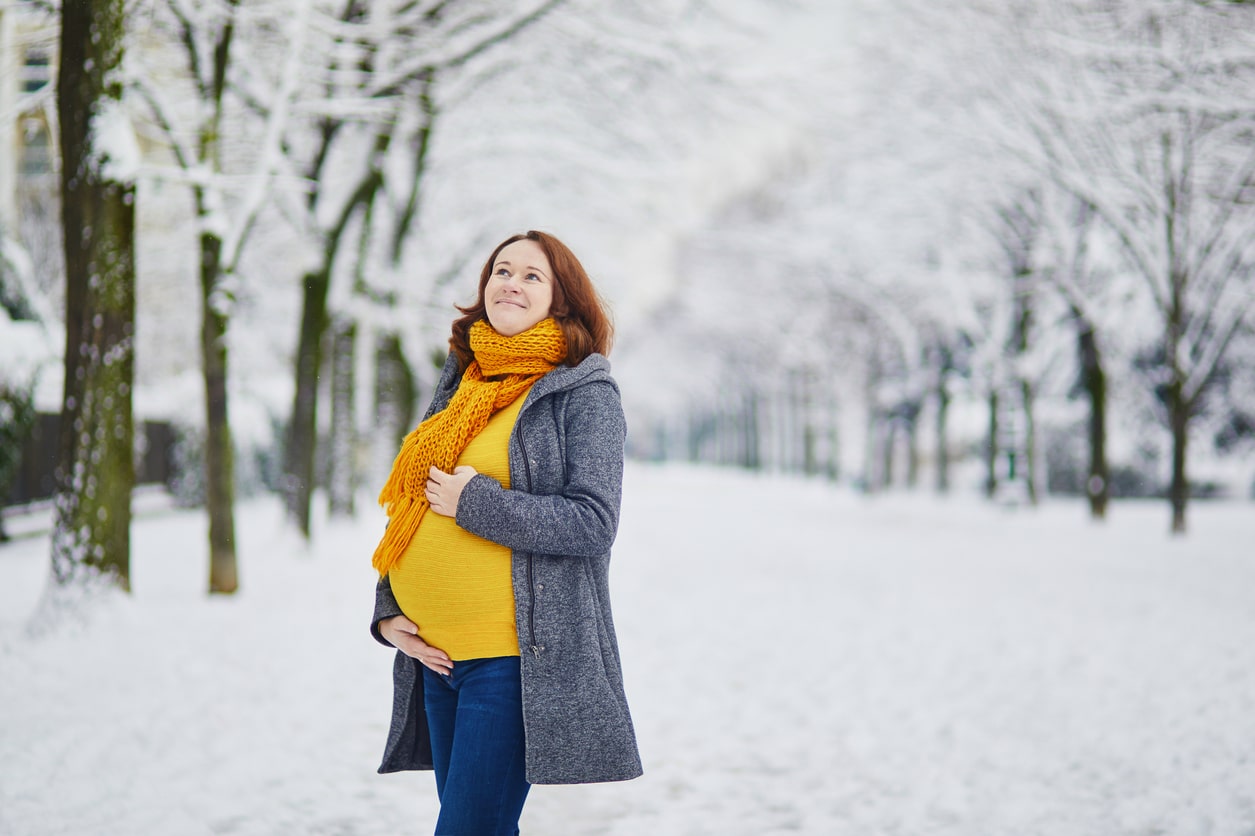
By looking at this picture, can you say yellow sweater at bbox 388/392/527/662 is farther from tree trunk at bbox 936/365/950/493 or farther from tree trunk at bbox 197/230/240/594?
tree trunk at bbox 936/365/950/493

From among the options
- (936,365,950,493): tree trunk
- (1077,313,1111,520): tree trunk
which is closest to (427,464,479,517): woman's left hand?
(1077,313,1111,520): tree trunk

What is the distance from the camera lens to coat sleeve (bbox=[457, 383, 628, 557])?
81.2 inches

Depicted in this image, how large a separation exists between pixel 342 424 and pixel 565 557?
1320cm

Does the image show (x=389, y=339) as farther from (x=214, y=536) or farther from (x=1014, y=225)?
(x=1014, y=225)

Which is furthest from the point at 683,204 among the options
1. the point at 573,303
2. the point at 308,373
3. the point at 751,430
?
the point at 751,430

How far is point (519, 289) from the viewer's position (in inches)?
89.7

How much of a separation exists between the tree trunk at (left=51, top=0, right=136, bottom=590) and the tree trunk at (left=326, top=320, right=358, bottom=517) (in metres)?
7.48

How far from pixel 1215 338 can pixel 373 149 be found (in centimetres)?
1362

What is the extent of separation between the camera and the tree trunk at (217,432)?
8586 mm

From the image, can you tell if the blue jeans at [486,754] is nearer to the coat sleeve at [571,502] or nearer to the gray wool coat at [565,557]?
the gray wool coat at [565,557]

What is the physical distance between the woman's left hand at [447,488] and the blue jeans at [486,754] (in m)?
0.35

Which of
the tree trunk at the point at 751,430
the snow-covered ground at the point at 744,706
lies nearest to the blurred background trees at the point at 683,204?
the snow-covered ground at the point at 744,706

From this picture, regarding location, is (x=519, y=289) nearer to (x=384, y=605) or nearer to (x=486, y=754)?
(x=384, y=605)

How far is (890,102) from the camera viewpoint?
57.6ft
